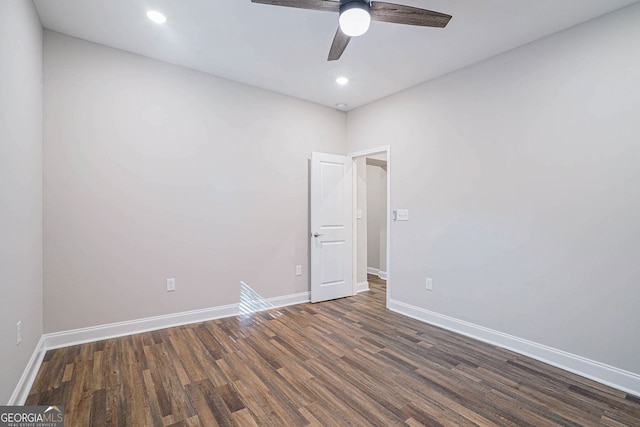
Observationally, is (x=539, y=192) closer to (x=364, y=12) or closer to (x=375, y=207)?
(x=364, y=12)

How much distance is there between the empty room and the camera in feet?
6.48

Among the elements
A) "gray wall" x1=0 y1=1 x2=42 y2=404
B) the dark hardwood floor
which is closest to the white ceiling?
"gray wall" x1=0 y1=1 x2=42 y2=404

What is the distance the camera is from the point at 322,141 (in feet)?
14.6

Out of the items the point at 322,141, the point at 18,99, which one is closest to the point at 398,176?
the point at 322,141

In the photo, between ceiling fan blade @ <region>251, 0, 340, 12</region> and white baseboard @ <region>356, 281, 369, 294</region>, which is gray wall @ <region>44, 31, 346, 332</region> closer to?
white baseboard @ <region>356, 281, 369, 294</region>

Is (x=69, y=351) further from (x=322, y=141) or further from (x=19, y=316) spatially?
(x=322, y=141)

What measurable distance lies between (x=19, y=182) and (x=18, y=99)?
56 centimetres

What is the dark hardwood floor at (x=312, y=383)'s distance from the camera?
1.82m

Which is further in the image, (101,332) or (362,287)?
(362,287)

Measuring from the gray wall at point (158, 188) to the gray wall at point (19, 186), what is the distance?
0.20 m

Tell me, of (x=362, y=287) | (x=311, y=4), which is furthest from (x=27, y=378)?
(x=362, y=287)

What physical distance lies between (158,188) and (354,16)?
2575 mm

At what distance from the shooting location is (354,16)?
182cm

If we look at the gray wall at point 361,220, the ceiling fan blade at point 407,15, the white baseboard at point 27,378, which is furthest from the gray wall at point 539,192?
the white baseboard at point 27,378
